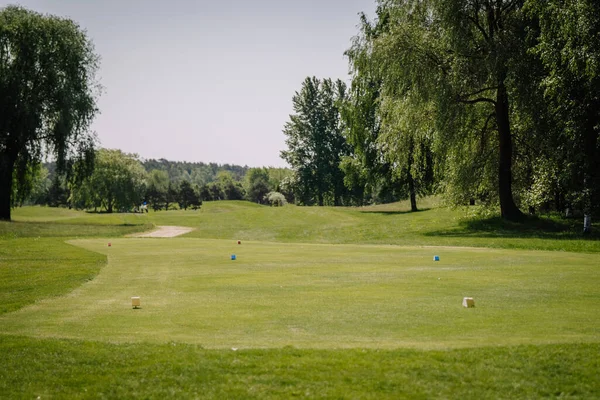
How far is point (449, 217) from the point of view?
40.4 meters

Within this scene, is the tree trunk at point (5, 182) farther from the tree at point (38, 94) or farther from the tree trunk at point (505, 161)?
the tree trunk at point (505, 161)

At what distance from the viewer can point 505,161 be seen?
107ft

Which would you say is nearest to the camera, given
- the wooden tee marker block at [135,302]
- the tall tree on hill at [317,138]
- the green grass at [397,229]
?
the wooden tee marker block at [135,302]

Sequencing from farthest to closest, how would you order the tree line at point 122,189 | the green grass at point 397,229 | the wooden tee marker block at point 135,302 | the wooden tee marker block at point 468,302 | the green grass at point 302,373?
the tree line at point 122,189
the green grass at point 397,229
the wooden tee marker block at point 135,302
the wooden tee marker block at point 468,302
the green grass at point 302,373

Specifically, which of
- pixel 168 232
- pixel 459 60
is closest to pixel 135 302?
pixel 459 60

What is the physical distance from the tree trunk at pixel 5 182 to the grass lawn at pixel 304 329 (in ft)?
94.4

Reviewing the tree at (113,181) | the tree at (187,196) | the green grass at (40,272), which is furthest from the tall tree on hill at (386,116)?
the tree at (187,196)

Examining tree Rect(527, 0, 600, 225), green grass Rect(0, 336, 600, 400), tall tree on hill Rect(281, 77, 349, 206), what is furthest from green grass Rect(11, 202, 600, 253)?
tall tree on hill Rect(281, 77, 349, 206)

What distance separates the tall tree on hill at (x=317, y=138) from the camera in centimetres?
9175

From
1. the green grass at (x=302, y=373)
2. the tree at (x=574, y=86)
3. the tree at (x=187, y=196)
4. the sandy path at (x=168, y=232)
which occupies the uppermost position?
the tree at (x=574, y=86)

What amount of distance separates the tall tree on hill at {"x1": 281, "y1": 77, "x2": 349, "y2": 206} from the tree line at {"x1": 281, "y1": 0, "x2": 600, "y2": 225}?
52.3 m

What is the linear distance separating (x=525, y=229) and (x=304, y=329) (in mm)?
26529

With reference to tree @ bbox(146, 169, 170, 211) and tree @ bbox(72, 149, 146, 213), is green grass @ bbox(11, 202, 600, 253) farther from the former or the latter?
tree @ bbox(146, 169, 170, 211)

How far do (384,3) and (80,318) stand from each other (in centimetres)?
2989
